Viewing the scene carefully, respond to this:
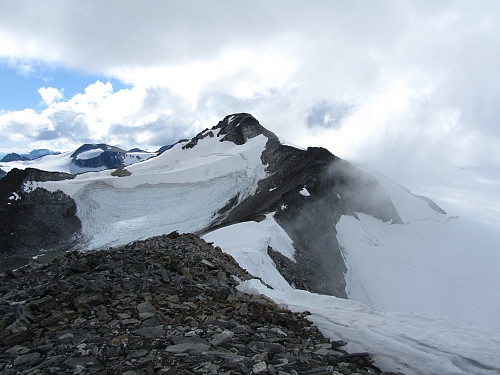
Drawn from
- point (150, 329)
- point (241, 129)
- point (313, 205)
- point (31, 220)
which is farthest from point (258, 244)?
point (241, 129)

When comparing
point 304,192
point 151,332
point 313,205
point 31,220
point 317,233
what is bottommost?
point 31,220

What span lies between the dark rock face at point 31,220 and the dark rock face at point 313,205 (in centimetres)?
2106

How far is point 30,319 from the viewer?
607 centimetres

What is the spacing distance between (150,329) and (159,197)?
48.9 meters

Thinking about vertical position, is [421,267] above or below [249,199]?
below

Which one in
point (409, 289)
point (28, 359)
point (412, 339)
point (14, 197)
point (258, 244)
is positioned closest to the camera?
point (28, 359)

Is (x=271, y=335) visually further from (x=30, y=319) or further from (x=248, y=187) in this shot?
(x=248, y=187)

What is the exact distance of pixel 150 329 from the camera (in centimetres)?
566

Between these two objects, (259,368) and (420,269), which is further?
(420,269)

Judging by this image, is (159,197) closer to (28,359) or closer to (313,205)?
(313,205)

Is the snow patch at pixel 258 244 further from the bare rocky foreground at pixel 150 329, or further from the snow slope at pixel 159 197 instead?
the snow slope at pixel 159 197

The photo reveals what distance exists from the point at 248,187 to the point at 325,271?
2585 centimetres

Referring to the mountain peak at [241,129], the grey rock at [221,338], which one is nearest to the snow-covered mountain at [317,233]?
the grey rock at [221,338]

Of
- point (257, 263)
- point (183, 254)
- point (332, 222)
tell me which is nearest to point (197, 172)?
point (332, 222)
